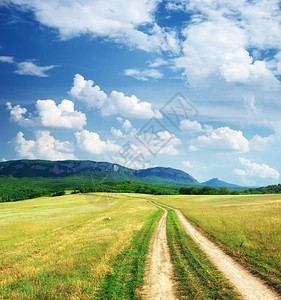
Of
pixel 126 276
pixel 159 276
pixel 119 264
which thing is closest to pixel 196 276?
pixel 159 276

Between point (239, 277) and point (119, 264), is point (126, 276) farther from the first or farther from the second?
point (239, 277)

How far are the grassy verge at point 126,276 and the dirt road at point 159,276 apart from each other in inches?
16.7

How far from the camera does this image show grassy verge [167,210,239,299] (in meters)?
9.43

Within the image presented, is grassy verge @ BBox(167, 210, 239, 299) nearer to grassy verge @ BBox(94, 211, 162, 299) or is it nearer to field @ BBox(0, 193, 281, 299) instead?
field @ BBox(0, 193, 281, 299)

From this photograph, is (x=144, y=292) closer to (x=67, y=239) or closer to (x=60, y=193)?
(x=67, y=239)

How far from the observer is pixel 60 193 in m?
148

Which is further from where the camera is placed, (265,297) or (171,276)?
(171,276)

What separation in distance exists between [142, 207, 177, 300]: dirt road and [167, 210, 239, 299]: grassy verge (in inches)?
16.7

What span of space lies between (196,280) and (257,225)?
54.3 feet

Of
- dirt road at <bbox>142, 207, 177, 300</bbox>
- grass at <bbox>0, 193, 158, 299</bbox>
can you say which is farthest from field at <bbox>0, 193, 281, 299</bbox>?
dirt road at <bbox>142, 207, 177, 300</bbox>

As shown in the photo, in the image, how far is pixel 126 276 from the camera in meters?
11.9

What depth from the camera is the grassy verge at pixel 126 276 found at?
9913 millimetres

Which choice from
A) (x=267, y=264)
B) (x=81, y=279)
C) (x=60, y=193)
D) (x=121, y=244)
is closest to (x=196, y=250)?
(x=267, y=264)

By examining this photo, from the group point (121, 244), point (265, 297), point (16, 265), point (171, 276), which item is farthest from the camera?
point (121, 244)
